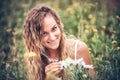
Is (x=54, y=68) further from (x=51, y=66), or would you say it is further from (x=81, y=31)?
(x=81, y=31)

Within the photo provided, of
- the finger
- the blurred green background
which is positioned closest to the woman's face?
the finger

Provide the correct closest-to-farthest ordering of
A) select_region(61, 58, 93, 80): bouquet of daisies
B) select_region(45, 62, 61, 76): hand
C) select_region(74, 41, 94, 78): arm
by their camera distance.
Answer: select_region(61, 58, 93, 80): bouquet of daisies < select_region(45, 62, 61, 76): hand < select_region(74, 41, 94, 78): arm

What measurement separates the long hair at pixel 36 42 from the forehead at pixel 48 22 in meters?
0.03

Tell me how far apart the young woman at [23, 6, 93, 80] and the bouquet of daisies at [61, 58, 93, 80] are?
0.09 meters

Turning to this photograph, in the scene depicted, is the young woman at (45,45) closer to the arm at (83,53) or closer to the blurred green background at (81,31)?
the arm at (83,53)

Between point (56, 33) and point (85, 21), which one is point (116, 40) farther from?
point (85, 21)

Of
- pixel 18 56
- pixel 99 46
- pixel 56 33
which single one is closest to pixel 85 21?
pixel 99 46

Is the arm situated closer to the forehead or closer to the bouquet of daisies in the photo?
the bouquet of daisies

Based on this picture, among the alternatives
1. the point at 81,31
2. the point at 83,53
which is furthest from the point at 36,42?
the point at 81,31

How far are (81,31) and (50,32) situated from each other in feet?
4.15

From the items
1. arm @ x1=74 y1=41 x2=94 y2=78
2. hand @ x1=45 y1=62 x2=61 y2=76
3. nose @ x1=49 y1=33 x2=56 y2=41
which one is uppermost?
nose @ x1=49 y1=33 x2=56 y2=41

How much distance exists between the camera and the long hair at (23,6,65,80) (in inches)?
165

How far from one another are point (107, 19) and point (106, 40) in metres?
1.22

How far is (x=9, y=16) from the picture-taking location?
21.8ft
